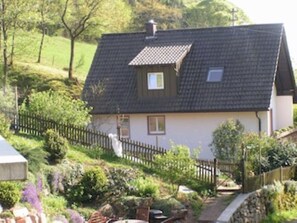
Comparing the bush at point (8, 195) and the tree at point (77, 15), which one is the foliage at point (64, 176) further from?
the tree at point (77, 15)

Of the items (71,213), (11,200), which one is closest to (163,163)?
(71,213)

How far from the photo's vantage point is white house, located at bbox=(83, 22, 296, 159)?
30.7 m

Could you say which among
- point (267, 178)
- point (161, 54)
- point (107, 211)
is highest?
point (161, 54)

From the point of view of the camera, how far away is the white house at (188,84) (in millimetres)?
30719

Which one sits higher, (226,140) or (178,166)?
(226,140)

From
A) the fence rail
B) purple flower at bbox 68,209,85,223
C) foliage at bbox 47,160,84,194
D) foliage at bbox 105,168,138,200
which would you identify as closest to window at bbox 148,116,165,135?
the fence rail

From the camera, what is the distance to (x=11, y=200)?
1638 cm

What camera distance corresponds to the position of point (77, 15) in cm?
4781

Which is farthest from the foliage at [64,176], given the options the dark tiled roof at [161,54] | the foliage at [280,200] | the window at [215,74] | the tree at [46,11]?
the tree at [46,11]

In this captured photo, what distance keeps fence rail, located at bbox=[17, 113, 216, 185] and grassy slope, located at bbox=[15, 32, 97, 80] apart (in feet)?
53.8

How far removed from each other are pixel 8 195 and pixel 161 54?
16966 mm

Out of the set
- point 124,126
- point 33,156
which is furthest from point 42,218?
point 124,126

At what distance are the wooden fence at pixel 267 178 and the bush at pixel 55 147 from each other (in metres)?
5.85

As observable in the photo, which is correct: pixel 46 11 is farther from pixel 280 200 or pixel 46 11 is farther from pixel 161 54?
pixel 280 200
